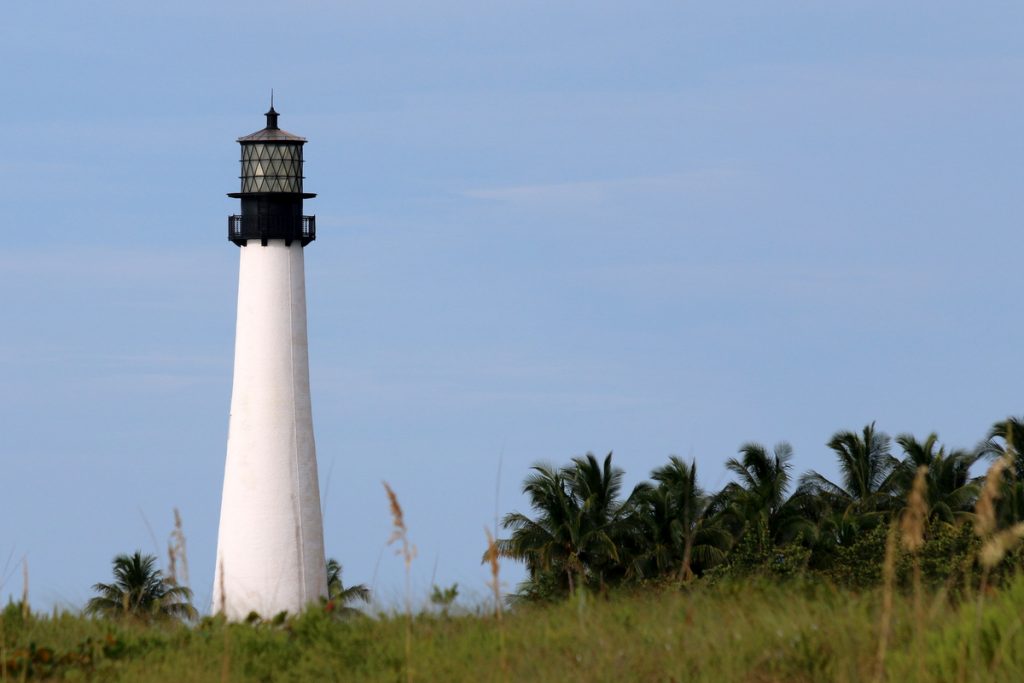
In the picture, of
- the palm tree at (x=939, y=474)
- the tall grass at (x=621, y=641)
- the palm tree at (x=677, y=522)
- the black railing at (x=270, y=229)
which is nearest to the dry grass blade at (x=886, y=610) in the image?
the tall grass at (x=621, y=641)

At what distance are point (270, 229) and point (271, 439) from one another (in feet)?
20.3

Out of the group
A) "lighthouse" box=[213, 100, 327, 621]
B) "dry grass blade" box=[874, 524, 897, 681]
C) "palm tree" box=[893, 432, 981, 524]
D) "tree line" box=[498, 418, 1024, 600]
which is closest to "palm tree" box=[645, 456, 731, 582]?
"tree line" box=[498, 418, 1024, 600]

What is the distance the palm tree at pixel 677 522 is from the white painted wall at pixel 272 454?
17.8 meters

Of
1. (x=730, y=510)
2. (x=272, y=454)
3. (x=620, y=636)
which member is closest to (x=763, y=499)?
(x=730, y=510)

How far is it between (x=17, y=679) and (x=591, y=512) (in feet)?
138

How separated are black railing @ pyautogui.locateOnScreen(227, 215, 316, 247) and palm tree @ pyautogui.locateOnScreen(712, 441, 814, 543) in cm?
2052

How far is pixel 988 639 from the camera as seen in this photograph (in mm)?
8938

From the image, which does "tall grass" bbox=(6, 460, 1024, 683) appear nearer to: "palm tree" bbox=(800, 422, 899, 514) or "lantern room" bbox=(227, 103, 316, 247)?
"lantern room" bbox=(227, 103, 316, 247)

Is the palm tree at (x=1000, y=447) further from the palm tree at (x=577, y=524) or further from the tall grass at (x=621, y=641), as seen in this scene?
the tall grass at (x=621, y=641)

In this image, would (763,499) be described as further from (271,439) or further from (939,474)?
(271,439)

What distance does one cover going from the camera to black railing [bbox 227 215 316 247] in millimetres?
37938

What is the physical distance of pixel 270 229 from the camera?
38000 millimetres

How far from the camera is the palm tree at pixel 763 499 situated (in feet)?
169

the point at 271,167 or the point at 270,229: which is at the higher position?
the point at 271,167
